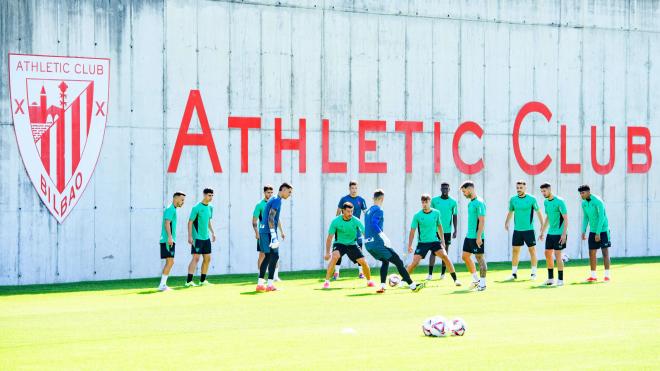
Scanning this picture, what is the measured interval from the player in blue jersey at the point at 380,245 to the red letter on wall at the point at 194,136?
607cm

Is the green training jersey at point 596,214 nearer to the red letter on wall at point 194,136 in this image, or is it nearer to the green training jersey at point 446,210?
the green training jersey at point 446,210

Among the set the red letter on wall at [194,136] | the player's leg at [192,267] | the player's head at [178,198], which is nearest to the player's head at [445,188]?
the red letter on wall at [194,136]

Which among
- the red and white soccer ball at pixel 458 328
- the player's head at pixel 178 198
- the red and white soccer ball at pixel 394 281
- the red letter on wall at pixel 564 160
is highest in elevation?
the red letter on wall at pixel 564 160

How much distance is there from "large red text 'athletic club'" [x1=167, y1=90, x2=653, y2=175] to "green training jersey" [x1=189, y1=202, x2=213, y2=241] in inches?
105

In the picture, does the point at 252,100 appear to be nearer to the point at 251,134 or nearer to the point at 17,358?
the point at 251,134

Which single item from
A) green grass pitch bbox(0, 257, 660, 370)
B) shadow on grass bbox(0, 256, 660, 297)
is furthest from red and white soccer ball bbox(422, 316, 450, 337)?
shadow on grass bbox(0, 256, 660, 297)

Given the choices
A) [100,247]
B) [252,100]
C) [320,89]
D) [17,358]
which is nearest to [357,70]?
[320,89]

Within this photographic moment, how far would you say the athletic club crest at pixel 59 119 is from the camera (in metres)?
23.2

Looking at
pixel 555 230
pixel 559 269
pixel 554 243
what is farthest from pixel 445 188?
pixel 559 269

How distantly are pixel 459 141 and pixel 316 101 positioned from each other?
14.3 feet

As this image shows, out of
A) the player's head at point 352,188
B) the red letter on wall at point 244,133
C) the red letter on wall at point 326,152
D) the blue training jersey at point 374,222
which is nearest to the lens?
the blue training jersey at point 374,222

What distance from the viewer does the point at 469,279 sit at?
76.3 ft

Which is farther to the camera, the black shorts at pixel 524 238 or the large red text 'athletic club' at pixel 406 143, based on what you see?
the large red text 'athletic club' at pixel 406 143

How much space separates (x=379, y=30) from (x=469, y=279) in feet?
25.1
